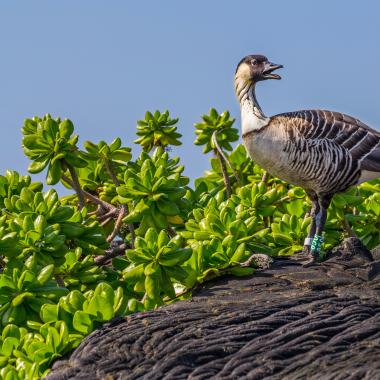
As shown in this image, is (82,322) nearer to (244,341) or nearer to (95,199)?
(244,341)

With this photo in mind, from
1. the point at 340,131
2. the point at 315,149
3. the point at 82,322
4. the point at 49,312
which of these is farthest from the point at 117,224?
the point at 82,322

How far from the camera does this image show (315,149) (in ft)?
28.6

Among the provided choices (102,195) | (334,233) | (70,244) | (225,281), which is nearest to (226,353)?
(225,281)

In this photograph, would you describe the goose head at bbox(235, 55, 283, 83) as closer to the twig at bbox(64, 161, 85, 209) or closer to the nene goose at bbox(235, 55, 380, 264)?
the nene goose at bbox(235, 55, 380, 264)

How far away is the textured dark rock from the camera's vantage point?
5184 millimetres

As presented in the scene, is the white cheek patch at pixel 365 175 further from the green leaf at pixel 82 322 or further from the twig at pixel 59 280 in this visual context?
the green leaf at pixel 82 322

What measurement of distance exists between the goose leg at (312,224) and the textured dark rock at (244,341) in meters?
1.56

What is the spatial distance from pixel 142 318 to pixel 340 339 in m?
1.09

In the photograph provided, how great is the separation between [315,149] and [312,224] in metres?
0.72

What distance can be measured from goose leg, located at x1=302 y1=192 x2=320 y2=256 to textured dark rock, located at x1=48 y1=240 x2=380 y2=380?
1557 millimetres

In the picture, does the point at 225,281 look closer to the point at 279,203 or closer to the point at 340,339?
the point at 340,339

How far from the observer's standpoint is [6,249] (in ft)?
23.9

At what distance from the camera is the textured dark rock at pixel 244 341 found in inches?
204

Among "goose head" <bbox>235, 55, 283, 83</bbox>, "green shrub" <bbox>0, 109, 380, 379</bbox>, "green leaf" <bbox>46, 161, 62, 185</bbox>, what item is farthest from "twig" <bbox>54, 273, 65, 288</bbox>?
"goose head" <bbox>235, 55, 283, 83</bbox>
